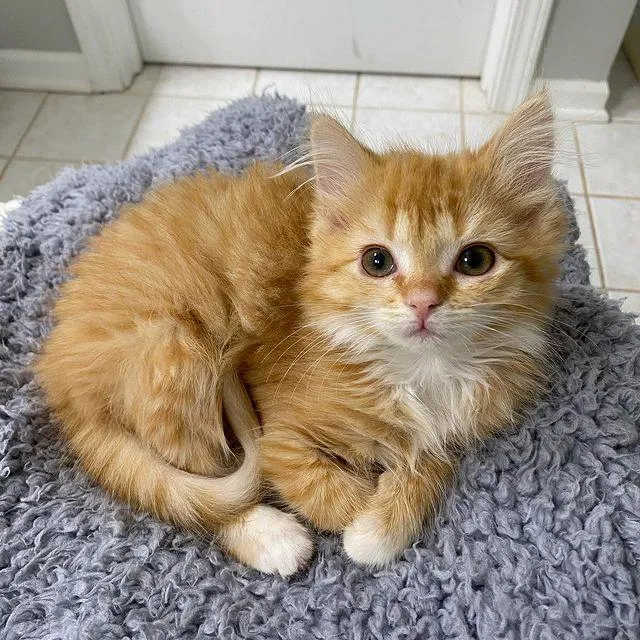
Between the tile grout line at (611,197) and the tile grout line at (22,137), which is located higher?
the tile grout line at (22,137)

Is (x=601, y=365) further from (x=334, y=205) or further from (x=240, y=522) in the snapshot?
(x=240, y=522)

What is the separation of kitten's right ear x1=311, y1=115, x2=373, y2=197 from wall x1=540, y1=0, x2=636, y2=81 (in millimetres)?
1322

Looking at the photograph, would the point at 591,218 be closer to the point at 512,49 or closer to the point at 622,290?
the point at 622,290

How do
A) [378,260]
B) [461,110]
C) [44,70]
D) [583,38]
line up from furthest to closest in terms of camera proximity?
[44,70], [461,110], [583,38], [378,260]

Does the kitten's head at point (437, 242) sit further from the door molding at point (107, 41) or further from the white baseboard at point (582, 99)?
the door molding at point (107, 41)

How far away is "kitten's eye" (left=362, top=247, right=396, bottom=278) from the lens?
1044mm

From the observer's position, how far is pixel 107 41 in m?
2.54

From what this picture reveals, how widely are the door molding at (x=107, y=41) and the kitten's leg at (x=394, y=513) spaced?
2109 mm

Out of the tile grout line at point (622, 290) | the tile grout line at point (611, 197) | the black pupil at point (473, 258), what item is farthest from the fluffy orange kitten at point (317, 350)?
the tile grout line at point (611, 197)

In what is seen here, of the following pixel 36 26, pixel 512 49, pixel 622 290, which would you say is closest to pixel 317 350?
pixel 622 290

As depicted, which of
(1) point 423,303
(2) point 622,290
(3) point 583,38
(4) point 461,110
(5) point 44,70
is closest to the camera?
(1) point 423,303

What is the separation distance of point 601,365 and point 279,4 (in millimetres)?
1908

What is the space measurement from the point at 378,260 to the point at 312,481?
1.26 feet

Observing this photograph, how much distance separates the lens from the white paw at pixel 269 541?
1.11m
